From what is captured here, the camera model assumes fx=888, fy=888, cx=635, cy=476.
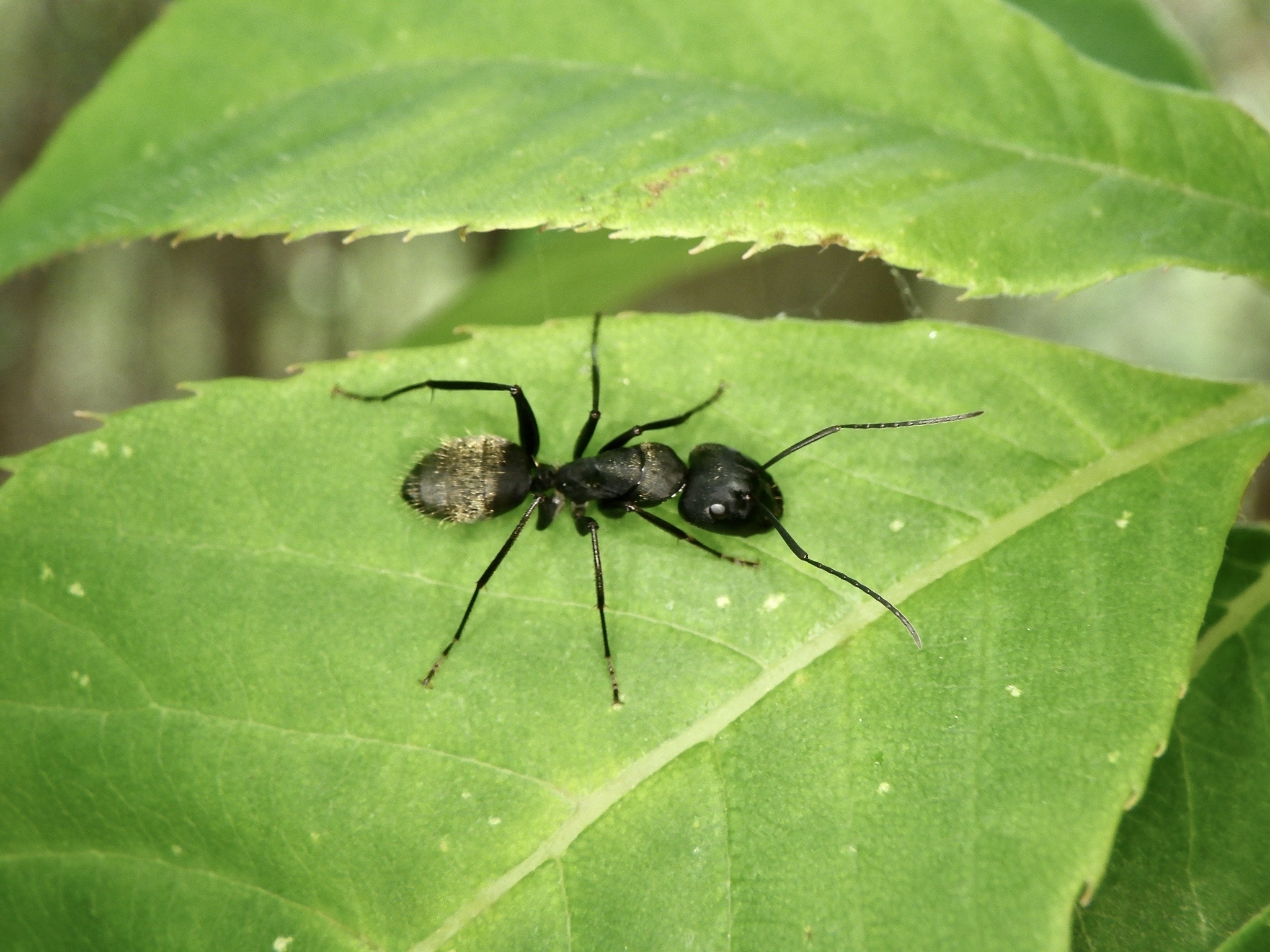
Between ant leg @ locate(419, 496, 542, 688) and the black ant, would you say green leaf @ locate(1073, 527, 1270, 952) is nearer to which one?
the black ant

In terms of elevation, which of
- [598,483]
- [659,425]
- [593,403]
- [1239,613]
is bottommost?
[1239,613]

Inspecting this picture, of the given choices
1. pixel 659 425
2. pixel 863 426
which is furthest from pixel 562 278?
pixel 863 426

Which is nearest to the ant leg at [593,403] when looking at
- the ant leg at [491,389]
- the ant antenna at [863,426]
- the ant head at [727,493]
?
the ant leg at [491,389]

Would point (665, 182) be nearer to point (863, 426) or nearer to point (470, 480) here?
point (863, 426)

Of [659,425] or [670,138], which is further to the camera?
[659,425]

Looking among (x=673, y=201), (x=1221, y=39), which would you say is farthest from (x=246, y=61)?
(x=1221, y=39)

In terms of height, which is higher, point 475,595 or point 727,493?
point 475,595

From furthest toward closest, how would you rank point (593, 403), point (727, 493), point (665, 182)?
point (727, 493) → point (593, 403) → point (665, 182)

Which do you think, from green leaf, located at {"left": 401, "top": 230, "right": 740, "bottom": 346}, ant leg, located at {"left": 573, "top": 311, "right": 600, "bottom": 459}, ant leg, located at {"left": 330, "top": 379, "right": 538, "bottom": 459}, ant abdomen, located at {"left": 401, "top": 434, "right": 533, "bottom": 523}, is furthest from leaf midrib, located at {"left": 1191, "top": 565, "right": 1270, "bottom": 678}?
green leaf, located at {"left": 401, "top": 230, "right": 740, "bottom": 346}
